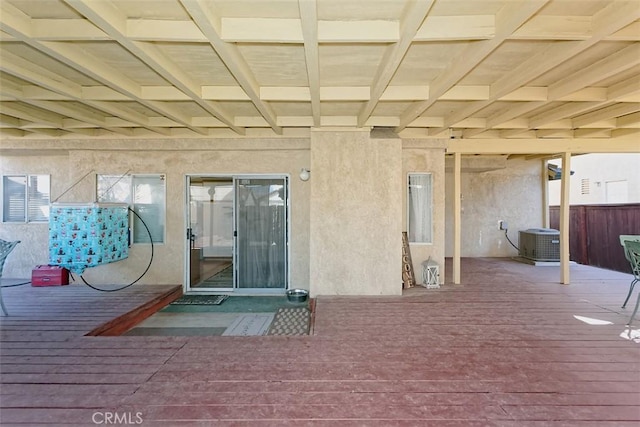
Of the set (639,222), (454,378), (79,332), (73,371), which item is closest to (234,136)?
(79,332)

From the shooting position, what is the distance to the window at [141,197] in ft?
18.6

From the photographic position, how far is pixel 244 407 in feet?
7.04

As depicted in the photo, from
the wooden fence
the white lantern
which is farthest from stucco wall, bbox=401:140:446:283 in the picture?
the wooden fence

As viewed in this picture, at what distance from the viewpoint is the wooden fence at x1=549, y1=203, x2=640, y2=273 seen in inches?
257

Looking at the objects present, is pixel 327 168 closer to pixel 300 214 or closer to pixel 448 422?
pixel 300 214

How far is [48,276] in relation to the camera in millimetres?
5305

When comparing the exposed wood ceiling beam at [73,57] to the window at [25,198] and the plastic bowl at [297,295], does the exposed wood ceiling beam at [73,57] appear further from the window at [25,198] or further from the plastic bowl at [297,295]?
the window at [25,198]

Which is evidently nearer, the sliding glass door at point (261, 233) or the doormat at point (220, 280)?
the sliding glass door at point (261, 233)

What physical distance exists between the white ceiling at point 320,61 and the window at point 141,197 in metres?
1.18

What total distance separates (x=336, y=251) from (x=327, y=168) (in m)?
1.33

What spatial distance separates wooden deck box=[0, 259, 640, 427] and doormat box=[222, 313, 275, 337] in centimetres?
91

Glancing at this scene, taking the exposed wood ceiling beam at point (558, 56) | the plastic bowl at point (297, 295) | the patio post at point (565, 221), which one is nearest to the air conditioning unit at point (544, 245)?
the patio post at point (565, 221)

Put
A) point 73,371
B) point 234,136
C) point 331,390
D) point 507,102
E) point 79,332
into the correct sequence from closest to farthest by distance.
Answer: point 331,390, point 73,371, point 79,332, point 507,102, point 234,136

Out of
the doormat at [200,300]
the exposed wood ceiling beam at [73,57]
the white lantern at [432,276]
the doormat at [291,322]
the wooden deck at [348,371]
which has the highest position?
the exposed wood ceiling beam at [73,57]
